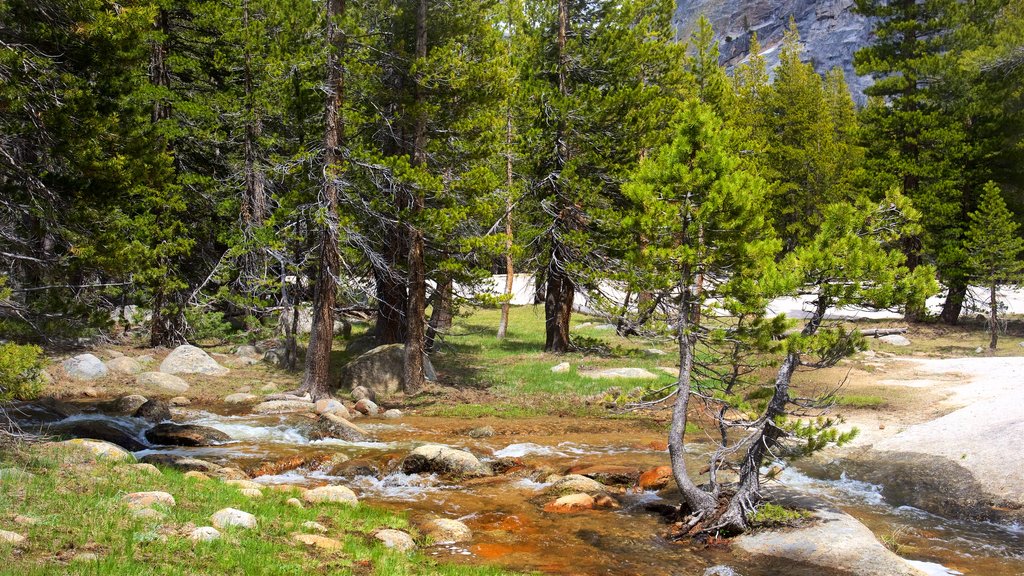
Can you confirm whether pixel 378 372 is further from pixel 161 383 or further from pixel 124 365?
pixel 124 365

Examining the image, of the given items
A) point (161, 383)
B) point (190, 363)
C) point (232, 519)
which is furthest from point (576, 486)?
point (190, 363)

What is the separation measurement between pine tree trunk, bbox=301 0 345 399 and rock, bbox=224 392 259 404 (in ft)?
4.36

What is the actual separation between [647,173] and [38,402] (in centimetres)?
1369

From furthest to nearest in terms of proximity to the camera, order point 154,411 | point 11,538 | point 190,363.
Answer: point 190,363 < point 154,411 < point 11,538

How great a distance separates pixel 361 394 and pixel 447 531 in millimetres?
9896

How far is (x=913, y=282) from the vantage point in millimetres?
8414

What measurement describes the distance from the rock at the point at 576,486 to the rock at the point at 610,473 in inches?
14.9

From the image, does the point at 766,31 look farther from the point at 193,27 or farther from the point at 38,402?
the point at 38,402

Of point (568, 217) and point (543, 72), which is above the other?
point (543, 72)

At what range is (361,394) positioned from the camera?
736 inches

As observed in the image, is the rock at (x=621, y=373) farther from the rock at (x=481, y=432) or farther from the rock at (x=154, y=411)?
the rock at (x=154, y=411)

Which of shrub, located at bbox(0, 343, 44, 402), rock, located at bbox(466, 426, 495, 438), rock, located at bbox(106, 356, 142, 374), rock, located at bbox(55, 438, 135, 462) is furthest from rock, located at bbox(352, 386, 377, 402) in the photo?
shrub, located at bbox(0, 343, 44, 402)

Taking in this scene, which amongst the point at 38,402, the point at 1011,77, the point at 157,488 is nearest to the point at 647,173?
the point at 157,488

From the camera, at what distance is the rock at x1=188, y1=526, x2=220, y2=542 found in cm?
694
